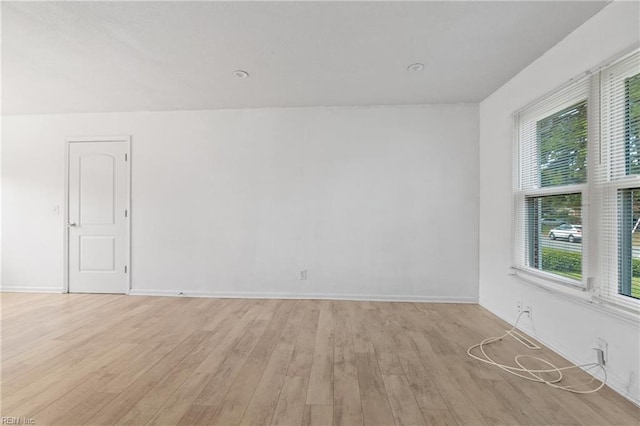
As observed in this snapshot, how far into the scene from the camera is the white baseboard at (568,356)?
1.71 meters

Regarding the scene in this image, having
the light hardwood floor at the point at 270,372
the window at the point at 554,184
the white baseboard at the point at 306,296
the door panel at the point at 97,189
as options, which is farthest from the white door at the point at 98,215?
the window at the point at 554,184

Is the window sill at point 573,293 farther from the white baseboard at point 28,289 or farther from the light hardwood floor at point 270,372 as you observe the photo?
the white baseboard at point 28,289

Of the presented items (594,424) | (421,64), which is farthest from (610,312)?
(421,64)

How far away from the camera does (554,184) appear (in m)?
2.36

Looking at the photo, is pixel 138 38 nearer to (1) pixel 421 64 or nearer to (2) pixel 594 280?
(1) pixel 421 64

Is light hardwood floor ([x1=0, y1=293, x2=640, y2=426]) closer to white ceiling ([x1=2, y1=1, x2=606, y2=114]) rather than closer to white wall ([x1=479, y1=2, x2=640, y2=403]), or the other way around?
white wall ([x1=479, y1=2, x2=640, y2=403])

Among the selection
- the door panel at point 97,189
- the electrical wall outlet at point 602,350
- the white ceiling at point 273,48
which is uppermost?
the white ceiling at point 273,48

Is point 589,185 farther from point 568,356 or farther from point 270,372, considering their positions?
point 270,372

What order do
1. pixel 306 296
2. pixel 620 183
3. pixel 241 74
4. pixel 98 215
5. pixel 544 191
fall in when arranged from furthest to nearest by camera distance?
pixel 98 215, pixel 306 296, pixel 241 74, pixel 544 191, pixel 620 183

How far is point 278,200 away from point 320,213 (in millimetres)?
610

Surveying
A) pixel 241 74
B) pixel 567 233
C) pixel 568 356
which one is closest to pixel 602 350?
pixel 568 356

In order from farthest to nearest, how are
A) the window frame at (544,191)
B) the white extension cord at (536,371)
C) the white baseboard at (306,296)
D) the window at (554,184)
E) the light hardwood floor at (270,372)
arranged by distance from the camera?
the white baseboard at (306,296) < the window at (554,184) < the window frame at (544,191) < the white extension cord at (536,371) < the light hardwood floor at (270,372)

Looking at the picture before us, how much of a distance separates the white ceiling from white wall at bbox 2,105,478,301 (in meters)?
0.42

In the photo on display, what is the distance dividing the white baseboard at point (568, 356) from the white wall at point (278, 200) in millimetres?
616
